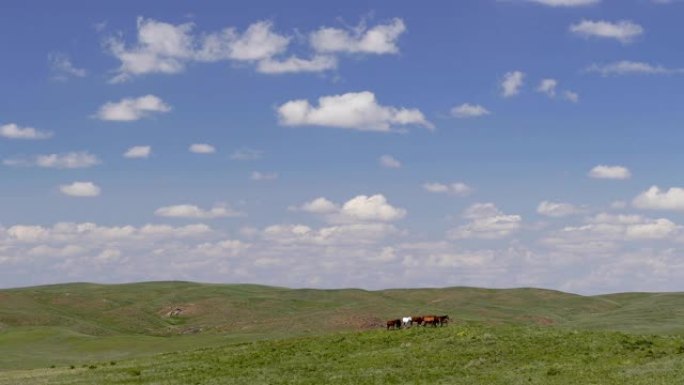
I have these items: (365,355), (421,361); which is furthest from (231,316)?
(421,361)

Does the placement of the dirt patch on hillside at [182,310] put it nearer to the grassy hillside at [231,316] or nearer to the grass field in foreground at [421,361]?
the grassy hillside at [231,316]

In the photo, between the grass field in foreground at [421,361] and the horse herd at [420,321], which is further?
the horse herd at [420,321]

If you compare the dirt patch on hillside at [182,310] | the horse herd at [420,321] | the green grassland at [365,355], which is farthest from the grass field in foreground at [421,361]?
the dirt patch on hillside at [182,310]

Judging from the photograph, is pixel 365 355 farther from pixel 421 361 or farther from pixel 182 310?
pixel 182 310

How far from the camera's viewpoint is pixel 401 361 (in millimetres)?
58312

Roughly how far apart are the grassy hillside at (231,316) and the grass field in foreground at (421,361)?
57.9 feet

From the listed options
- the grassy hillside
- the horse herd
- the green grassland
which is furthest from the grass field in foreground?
the grassy hillside

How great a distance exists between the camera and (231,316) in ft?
517

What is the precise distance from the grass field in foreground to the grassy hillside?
17.6 metres

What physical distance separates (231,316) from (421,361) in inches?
4090

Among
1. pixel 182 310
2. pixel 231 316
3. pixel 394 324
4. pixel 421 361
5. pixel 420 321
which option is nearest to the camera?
pixel 421 361

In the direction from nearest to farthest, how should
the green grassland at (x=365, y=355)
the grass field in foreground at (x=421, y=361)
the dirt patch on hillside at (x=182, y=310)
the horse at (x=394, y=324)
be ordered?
the grass field in foreground at (x=421, y=361)
the green grassland at (x=365, y=355)
the horse at (x=394, y=324)
the dirt patch on hillside at (x=182, y=310)

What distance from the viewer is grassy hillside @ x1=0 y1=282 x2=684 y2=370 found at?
94.9 meters

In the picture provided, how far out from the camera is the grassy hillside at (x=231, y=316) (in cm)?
9488
